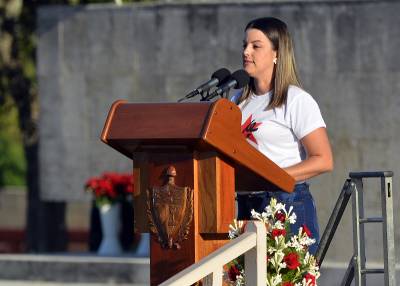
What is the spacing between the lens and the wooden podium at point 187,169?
584cm

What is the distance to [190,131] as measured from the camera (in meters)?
5.78

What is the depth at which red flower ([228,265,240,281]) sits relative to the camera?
20.3 feet

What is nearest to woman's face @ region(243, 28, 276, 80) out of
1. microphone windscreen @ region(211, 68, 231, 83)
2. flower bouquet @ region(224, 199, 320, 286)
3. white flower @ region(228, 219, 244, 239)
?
microphone windscreen @ region(211, 68, 231, 83)

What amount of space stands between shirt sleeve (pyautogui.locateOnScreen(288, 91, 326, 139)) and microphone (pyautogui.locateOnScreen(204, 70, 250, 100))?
25 centimetres

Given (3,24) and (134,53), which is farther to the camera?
(3,24)

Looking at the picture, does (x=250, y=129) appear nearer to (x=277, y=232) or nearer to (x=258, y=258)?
(x=277, y=232)

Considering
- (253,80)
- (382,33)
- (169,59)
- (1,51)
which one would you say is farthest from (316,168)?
(1,51)

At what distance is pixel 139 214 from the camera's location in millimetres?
6176

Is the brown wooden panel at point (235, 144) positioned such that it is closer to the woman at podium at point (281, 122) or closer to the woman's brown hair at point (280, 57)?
the woman at podium at point (281, 122)

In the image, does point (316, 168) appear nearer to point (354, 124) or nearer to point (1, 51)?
point (354, 124)

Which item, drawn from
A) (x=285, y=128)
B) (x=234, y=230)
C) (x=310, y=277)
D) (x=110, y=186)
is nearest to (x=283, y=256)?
(x=310, y=277)

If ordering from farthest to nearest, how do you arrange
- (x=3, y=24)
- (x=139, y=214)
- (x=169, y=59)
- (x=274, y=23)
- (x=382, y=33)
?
1. (x=3, y=24)
2. (x=169, y=59)
3. (x=382, y=33)
4. (x=274, y=23)
5. (x=139, y=214)

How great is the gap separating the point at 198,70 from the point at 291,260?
799cm

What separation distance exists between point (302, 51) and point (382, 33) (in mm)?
781
